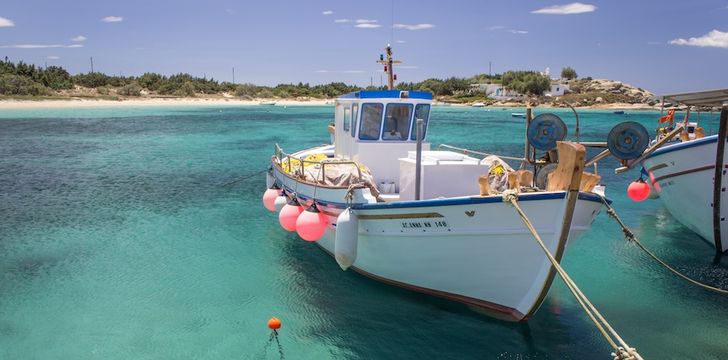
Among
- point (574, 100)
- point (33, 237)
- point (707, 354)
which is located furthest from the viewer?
point (574, 100)

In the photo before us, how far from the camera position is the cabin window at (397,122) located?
11.1 metres

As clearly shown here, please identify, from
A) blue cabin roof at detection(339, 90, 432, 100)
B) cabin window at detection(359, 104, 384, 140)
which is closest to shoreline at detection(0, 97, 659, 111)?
cabin window at detection(359, 104, 384, 140)

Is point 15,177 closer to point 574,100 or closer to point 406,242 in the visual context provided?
point 406,242

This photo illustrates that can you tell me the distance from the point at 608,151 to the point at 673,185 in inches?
270

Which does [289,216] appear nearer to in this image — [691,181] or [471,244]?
[471,244]

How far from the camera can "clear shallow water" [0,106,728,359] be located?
8.29 metres

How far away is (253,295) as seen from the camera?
1041cm

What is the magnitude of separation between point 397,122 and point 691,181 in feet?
25.1

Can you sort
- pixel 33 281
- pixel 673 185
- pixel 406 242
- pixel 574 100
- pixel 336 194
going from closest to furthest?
pixel 406 242
pixel 336 194
pixel 33 281
pixel 673 185
pixel 574 100

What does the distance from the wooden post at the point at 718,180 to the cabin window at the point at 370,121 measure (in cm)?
714

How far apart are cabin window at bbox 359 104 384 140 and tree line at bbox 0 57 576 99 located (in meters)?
62.8

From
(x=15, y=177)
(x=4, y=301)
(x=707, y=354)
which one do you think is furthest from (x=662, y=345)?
(x=15, y=177)

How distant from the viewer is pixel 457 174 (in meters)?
9.38

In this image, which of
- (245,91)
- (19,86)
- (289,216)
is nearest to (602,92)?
(245,91)
